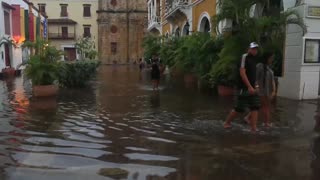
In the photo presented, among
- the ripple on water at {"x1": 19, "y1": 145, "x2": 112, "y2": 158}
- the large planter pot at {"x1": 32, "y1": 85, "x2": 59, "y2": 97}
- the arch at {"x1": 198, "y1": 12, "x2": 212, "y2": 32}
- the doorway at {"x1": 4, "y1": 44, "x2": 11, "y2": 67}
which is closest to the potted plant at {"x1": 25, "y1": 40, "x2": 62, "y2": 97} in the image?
the large planter pot at {"x1": 32, "y1": 85, "x2": 59, "y2": 97}

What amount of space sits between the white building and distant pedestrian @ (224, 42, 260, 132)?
4936 millimetres

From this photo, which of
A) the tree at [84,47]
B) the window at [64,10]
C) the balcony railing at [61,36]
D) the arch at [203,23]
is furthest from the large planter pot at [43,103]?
the window at [64,10]

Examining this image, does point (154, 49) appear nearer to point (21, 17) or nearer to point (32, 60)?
point (21, 17)

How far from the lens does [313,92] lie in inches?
490

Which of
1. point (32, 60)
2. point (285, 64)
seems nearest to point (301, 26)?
point (285, 64)

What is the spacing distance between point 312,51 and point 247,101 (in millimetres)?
5521

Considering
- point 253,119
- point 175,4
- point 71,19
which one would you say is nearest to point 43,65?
point 253,119

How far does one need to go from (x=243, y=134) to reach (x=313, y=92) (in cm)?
573

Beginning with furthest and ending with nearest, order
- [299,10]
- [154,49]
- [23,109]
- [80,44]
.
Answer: [80,44], [154,49], [299,10], [23,109]

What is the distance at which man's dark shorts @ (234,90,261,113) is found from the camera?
7684mm

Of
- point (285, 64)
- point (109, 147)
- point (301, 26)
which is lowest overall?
point (109, 147)

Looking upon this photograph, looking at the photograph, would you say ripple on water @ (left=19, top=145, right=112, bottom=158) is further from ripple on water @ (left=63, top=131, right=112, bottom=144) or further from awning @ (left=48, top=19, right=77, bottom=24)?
awning @ (left=48, top=19, right=77, bottom=24)

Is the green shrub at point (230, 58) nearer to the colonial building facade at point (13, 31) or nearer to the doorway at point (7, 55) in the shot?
the colonial building facade at point (13, 31)

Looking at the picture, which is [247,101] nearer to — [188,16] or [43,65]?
[43,65]
